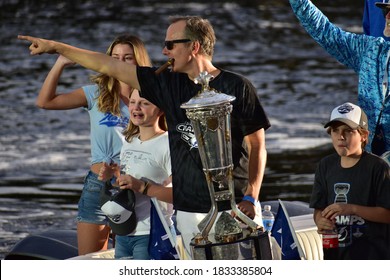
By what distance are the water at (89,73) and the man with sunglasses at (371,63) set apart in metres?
0.41

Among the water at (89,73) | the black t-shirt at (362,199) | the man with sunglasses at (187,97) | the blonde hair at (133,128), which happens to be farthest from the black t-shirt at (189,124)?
the water at (89,73)

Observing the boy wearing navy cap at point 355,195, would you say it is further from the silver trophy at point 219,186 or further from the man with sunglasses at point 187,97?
the silver trophy at point 219,186

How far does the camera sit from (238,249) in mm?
5703

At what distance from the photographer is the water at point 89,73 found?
45.0 ft

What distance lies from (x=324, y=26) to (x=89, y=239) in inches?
76.5

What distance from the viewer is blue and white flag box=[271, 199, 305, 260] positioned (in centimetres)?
626

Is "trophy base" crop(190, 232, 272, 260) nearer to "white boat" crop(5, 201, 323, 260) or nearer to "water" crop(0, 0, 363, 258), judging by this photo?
"water" crop(0, 0, 363, 258)

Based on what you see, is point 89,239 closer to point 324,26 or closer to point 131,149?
point 131,149

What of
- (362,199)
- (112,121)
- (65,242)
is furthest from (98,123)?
(362,199)

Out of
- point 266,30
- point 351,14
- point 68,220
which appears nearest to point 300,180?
point 68,220

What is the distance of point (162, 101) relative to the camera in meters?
6.33

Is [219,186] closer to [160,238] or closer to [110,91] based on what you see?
[160,238]

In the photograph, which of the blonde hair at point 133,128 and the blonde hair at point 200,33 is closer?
the blonde hair at point 200,33
